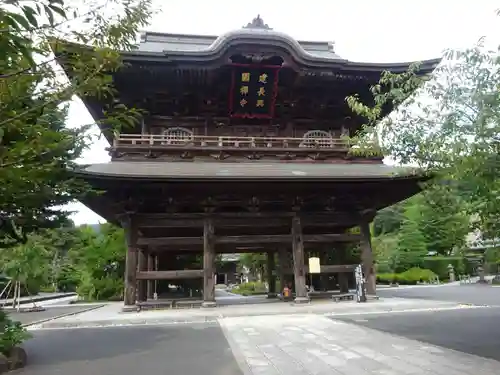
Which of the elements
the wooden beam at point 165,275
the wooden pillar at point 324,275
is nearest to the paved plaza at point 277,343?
the wooden beam at point 165,275

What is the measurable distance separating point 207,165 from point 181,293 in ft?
35.9

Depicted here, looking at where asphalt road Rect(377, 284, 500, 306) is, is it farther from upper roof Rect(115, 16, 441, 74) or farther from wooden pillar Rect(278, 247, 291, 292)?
upper roof Rect(115, 16, 441, 74)

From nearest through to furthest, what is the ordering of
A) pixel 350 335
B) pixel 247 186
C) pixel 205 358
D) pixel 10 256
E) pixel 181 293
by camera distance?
pixel 205 358, pixel 350 335, pixel 247 186, pixel 10 256, pixel 181 293

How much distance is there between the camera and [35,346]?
8141mm

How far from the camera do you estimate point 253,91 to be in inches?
577

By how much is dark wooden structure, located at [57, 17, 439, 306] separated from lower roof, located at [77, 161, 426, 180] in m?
0.04

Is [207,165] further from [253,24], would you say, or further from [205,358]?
Answer: [205,358]

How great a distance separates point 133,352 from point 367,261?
9877mm

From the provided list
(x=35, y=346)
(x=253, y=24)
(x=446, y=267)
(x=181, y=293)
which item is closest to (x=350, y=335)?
(x=35, y=346)

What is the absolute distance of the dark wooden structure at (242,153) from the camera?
43.9 ft

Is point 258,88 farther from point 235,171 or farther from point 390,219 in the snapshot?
point 390,219

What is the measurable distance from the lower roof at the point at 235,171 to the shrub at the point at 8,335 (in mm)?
4986

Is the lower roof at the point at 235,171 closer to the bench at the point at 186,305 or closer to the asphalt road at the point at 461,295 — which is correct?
the bench at the point at 186,305

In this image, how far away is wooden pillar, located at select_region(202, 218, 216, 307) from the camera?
45.0 ft
